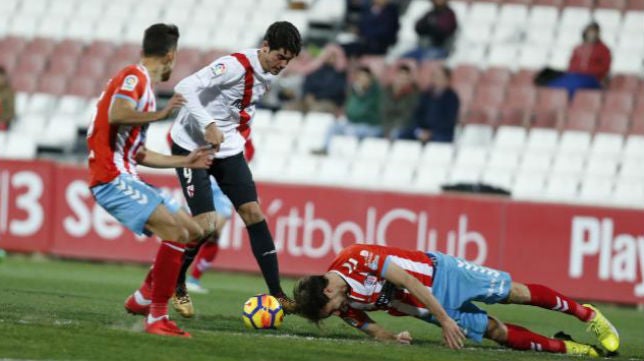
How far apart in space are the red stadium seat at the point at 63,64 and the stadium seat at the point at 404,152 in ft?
19.0

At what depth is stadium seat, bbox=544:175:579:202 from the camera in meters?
17.1

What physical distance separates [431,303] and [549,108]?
10.4 meters

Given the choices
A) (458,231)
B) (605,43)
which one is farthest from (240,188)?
(605,43)

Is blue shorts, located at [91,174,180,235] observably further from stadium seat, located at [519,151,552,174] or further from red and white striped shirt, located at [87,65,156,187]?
stadium seat, located at [519,151,552,174]

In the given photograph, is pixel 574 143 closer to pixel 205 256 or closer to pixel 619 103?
pixel 619 103

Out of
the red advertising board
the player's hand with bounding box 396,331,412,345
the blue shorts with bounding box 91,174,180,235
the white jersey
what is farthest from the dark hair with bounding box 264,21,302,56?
the red advertising board

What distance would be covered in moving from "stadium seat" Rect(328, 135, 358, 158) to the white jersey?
7576 millimetres

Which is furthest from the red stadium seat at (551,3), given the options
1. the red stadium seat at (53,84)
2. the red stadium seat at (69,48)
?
the red stadium seat at (53,84)

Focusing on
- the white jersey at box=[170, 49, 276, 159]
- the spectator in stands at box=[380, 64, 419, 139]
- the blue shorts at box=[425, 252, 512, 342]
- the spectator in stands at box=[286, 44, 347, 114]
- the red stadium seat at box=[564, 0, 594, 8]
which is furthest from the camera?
the red stadium seat at box=[564, 0, 594, 8]

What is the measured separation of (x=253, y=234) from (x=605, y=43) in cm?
1029

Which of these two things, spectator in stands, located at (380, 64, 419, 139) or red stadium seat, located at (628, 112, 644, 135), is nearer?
red stadium seat, located at (628, 112, 644, 135)

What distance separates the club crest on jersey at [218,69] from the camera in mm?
10180

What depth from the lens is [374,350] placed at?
8773mm

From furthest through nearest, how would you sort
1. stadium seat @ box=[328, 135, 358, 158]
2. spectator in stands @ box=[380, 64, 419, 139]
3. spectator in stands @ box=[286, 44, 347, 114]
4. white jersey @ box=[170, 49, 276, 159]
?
1. spectator in stands @ box=[286, 44, 347, 114]
2. spectator in stands @ box=[380, 64, 419, 139]
3. stadium seat @ box=[328, 135, 358, 158]
4. white jersey @ box=[170, 49, 276, 159]
